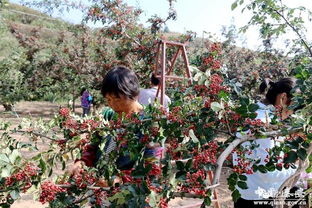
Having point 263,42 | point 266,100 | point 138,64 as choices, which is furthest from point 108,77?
point 263,42

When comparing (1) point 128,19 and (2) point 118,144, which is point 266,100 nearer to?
(2) point 118,144

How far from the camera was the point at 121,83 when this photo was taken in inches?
60.1

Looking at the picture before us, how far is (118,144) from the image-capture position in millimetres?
1199

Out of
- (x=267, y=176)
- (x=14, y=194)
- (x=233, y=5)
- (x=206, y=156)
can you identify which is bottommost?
(x=267, y=176)

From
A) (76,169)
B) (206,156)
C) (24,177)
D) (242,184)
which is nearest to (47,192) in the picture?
(24,177)

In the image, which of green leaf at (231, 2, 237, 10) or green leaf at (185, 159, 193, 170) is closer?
green leaf at (185, 159, 193, 170)

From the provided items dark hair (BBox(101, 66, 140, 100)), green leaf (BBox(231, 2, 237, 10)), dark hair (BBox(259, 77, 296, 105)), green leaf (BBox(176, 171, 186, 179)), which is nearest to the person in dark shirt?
dark hair (BBox(101, 66, 140, 100))

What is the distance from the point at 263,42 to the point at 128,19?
12.0ft

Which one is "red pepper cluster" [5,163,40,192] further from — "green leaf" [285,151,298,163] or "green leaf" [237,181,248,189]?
"green leaf" [285,151,298,163]

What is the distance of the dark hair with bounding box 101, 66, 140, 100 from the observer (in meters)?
1.53

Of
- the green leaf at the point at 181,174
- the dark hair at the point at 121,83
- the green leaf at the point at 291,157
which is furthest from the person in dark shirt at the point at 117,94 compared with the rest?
the green leaf at the point at 291,157

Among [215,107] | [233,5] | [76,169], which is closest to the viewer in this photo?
[215,107]

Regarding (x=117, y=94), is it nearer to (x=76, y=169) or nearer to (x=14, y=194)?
(x=76, y=169)

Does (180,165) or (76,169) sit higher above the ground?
(180,165)
